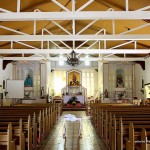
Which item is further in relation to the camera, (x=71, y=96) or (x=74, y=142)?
(x=71, y=96)

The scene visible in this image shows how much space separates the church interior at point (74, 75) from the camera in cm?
653

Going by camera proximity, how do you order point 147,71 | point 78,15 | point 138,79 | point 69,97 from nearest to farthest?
point 78,15 < point 147,71 < point 138,79 < point 69,97

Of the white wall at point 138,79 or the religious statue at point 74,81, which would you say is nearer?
the white wall at point 138,79

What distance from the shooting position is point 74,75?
26.2 m

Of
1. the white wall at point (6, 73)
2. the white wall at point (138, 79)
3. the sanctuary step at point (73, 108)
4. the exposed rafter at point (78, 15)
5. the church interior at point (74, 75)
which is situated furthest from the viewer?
the sanctuary step at point (73, 108)

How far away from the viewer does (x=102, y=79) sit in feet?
75.7

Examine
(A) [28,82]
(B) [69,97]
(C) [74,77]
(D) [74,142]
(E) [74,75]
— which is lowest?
(D) [74,142]

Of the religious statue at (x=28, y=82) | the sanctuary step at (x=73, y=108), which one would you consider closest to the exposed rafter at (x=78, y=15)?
the sanctuary step at (x=73, y=108)

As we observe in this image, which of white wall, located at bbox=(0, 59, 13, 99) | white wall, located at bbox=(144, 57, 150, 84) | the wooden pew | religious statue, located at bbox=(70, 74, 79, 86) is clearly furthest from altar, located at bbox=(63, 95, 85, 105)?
the wooden pew

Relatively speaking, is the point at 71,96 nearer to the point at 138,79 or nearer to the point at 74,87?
the point at 74,87

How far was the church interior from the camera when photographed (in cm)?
653

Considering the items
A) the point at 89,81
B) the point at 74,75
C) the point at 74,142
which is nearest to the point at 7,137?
the point at 74,142

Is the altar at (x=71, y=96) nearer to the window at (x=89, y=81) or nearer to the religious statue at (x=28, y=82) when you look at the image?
the window at (x=89, y=81)

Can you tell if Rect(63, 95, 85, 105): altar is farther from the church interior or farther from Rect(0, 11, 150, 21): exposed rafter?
Rect(0, 11, 150, 21): exposed rafter
